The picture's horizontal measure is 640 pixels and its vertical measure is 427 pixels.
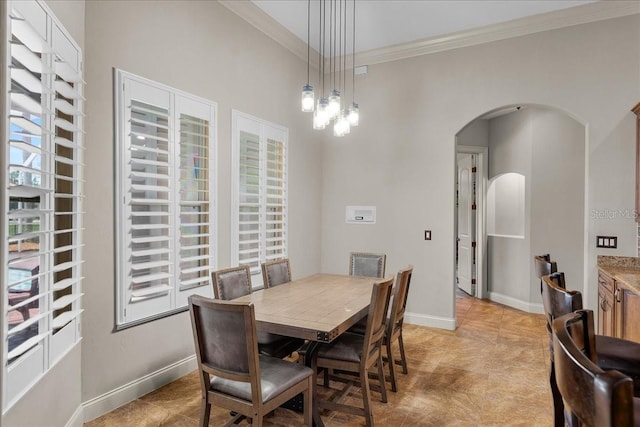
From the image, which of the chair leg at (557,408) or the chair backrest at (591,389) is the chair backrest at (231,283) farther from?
the chair backrest at (591,389)

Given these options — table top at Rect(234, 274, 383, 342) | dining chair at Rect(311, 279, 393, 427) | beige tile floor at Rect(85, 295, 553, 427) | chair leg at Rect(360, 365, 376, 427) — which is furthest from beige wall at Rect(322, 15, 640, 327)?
chair leg at Rect(360, 365, 376, 427)

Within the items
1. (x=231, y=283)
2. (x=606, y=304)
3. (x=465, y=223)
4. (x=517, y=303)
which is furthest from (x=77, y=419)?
(x=465, y=223)

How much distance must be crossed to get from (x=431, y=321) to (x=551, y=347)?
316 centimetres

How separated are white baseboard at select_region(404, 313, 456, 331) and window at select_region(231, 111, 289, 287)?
1794 millimetres

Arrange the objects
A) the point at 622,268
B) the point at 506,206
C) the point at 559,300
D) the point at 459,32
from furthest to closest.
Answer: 1. the point at 506,206
2. the point at 459,32
3. the point at 622,268
4. the point at 559,300

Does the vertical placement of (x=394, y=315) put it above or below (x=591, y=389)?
below

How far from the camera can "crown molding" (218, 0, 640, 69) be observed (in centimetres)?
362

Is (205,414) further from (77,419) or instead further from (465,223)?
(465,223)

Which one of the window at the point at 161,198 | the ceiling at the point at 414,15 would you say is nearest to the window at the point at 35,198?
the window at the point at 161,198

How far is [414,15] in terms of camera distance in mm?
3922

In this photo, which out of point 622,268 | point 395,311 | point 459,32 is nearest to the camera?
point 395,311

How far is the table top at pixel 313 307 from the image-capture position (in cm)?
206

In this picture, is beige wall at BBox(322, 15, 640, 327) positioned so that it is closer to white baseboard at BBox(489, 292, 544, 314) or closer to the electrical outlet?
the electrical outlet

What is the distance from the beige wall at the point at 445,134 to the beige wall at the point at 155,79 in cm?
130
